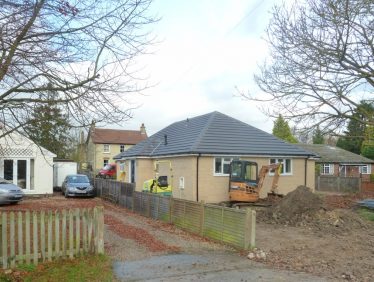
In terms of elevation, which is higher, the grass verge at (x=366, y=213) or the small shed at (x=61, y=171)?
the small shed at (x=61, y=171)

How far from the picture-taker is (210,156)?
2411cm

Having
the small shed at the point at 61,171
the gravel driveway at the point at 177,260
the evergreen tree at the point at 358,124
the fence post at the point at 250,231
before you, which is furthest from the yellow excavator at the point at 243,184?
the small shed at the point at 61,171

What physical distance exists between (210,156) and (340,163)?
3110 centimetres

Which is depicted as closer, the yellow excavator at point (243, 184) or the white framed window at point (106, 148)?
the yellow excavator at point (243, 184)

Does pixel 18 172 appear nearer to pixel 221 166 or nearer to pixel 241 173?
pixel 221 166

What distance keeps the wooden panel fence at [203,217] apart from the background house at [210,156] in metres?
4.01

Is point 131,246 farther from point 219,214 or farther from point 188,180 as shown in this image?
point 188,180

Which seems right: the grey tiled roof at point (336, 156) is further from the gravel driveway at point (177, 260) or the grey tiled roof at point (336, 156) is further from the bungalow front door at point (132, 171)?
the gravel driveway at point (177, 260)

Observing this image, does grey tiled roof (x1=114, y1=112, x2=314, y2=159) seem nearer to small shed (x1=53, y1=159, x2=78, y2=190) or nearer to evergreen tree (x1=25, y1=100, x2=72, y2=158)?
small shed (x1=53, y1=159, x2=78, y2=190)

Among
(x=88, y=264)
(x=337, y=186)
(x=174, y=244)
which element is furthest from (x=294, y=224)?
(x=337, y=186)

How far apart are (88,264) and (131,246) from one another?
2.67 m

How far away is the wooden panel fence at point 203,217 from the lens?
11312 millimetres

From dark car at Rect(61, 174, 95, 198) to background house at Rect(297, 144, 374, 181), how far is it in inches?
1105

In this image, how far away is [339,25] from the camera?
35.8 feet
